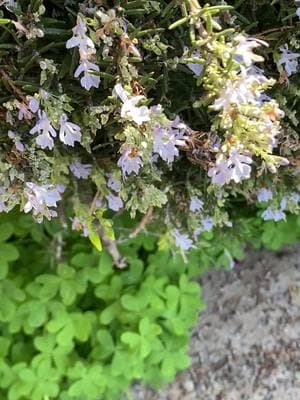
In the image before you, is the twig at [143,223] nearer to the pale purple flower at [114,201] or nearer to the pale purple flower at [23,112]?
the pale purple flower at [114,201]

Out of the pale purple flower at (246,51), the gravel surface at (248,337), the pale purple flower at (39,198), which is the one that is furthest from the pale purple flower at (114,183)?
the gravel surface at (248,337)

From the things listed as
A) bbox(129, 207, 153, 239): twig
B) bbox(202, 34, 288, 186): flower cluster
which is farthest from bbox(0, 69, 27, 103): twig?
bbox(129, 207, 153, 239): twig

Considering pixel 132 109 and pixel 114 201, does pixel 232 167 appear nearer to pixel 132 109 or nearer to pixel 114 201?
pixel 132 109

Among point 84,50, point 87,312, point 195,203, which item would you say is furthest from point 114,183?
point 87,312

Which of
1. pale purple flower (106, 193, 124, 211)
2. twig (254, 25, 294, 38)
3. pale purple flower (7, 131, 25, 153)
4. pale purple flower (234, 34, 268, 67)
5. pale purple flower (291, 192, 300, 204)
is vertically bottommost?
pale purple flower (291, 192, 300, 204)

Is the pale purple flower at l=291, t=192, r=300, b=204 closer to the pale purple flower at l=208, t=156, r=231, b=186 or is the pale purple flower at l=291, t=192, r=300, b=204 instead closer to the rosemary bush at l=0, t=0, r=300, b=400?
the rosemary bush at l=0, t=0, r=300, b=400

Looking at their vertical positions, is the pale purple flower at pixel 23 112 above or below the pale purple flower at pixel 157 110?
below

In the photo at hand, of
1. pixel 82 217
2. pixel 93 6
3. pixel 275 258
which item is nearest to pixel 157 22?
pixel 93 6

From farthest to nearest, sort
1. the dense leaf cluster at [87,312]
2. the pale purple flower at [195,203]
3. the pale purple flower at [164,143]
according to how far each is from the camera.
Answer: the dense leaf cluster at [87,312] → the pale purple flower at [195,203] → the pale purple flower at [164,143]
